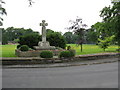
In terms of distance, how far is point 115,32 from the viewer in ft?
77.5

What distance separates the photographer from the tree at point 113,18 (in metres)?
22.8

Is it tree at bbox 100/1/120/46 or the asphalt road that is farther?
tree at bbox 100/1/120/46

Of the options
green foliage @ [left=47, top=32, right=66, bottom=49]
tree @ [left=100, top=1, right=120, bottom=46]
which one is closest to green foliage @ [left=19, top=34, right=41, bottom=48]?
green foliage @ [left=47, top=32, right=66, bottom=49]

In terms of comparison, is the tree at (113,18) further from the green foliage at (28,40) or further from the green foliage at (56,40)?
the green foliage at (28,40)

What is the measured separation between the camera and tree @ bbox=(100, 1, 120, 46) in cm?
2284

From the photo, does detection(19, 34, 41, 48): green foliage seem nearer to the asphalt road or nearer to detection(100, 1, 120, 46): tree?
detection(100, 1, 120, 46): tree

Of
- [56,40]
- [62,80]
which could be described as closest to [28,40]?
[56,40]

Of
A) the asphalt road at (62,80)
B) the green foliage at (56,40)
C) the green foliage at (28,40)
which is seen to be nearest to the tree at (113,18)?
the green foliage at (56,40)

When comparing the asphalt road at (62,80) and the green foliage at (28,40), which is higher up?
the green foliage at (28,40)

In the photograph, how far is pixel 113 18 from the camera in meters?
23.8

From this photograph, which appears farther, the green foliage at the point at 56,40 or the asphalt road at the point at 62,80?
the green foliage at the point at 56,40

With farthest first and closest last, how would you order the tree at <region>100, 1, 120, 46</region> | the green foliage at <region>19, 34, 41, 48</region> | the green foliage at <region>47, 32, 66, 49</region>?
the green foliage at <region>47, 32, 66, 49</region> < the green foliage at <region>19, 34, 41, 48</region> < the tree at <region>100, 1, 120, 46</region>

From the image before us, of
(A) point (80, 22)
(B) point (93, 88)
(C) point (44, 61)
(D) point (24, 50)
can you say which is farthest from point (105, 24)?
(B) point (93, 88)

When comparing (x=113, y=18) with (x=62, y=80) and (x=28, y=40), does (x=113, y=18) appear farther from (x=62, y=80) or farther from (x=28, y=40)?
(x=62, y=80)
